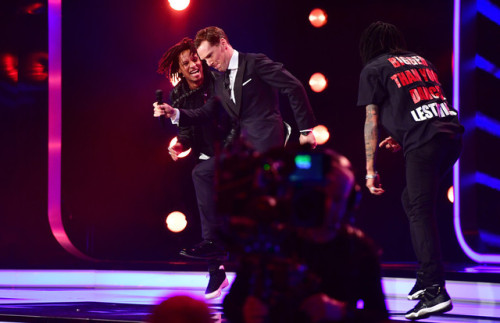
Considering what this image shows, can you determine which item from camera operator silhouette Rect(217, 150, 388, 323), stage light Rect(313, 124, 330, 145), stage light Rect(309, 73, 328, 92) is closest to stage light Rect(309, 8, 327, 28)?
stage light Rect(309, 73, 328, 92)

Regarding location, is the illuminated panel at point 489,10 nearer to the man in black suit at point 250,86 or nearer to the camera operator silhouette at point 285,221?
the man in black suit at point 250,86

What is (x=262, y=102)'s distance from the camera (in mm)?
3375

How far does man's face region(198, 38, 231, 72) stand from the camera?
3.35 meters

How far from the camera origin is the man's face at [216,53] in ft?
11.0

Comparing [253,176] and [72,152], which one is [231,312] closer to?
[253,176]

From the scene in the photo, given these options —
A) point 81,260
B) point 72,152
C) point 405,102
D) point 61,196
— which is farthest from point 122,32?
point 405,102

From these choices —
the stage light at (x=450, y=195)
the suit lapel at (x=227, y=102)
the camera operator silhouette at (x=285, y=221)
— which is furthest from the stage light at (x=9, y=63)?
the camera operator silhouette at (x=285, y=221)

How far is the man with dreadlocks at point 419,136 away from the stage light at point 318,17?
1.28 metres

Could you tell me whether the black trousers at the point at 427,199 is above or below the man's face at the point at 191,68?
below

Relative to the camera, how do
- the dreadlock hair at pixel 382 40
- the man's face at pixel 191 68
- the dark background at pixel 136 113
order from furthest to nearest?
the dark background at pixel 136 113, the man's face at pixel 191 68, the dreadlock hair at pixel 382 40

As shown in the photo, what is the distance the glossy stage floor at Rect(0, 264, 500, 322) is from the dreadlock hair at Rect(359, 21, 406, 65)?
115cm

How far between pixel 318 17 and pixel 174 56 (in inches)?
39.6

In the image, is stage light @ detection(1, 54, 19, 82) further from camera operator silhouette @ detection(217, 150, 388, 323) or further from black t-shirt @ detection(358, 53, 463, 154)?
camera operator silhouette @ detection(217, 150, 388, 323)

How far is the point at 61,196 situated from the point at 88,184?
199 mm
